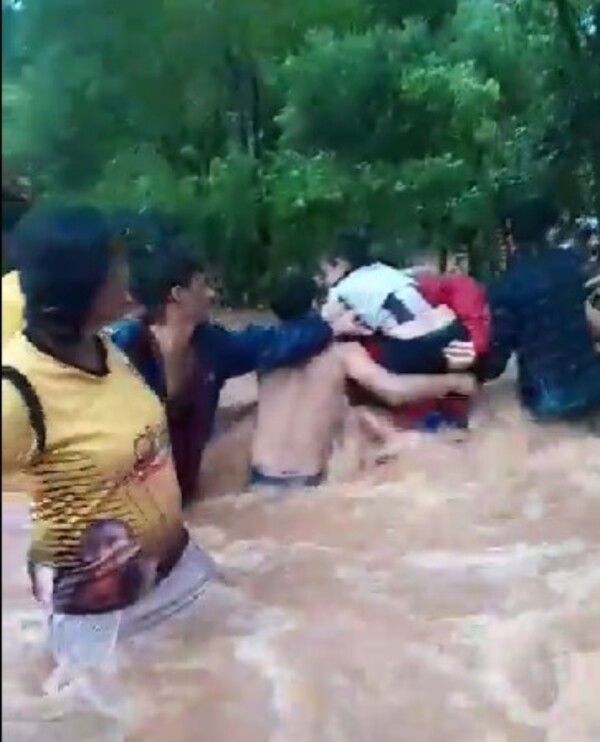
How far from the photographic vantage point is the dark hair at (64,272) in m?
1.98

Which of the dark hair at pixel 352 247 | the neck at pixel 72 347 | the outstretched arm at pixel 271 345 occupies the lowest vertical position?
the outstretched arm at pixel 271 345

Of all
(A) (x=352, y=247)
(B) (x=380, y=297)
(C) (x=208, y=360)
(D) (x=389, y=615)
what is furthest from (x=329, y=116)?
(D) (x=389, y=615)

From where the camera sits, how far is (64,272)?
2.00 metres

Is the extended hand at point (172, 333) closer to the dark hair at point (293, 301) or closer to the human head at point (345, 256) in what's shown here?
the dark hair at point (293, 301)

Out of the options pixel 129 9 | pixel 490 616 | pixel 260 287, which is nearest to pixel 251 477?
pixel 490 616

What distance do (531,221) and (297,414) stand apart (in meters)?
1.25

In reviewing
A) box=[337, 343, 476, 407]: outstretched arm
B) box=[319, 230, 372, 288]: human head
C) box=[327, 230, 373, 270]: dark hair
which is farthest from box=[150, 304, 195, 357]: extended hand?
box=[327, 230, 373, 270]: dark hair

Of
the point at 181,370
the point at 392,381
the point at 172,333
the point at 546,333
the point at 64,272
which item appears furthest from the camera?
the point at 546,333

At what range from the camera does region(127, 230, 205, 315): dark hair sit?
10.5 feet

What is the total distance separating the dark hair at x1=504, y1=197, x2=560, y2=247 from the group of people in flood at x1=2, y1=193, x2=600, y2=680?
0.01 m

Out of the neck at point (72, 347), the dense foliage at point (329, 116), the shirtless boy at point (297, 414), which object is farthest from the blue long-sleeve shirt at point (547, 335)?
the neck at point (72, 347)

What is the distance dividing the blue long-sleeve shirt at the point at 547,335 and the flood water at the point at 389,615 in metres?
0.11

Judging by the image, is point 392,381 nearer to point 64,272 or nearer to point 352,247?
point 352,247

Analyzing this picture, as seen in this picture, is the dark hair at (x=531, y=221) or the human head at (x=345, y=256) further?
the human head at (x=345, y=256)
